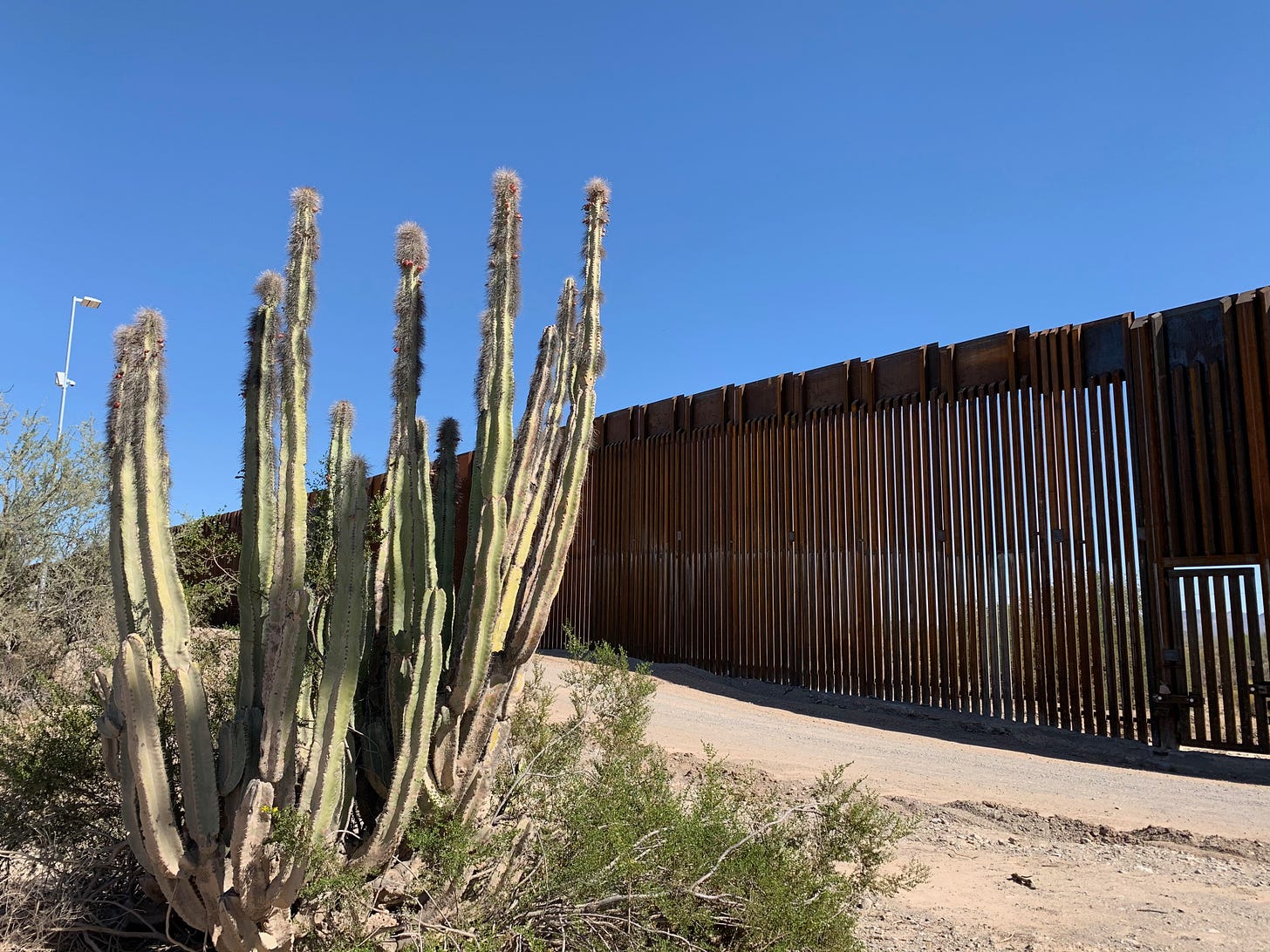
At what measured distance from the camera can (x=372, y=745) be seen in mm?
3492

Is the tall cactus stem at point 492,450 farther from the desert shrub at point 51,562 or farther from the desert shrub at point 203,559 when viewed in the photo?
the desert shrub at point 51,562

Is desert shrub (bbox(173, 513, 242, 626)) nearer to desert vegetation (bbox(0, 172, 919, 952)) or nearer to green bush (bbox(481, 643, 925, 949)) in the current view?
desert vegetation (bbox(0, 172, 919, 952))

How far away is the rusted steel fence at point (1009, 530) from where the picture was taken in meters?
8.27

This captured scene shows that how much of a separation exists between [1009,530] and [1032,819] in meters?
3.95

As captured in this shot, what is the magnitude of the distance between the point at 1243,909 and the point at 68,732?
16.8 ft

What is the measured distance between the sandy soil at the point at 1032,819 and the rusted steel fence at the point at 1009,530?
1.64 feet

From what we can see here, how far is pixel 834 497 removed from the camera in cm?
1097

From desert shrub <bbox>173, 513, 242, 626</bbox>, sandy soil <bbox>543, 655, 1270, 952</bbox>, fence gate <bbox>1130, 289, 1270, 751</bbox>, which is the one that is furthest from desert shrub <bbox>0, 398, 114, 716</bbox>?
fence gate <bbox>1130, 289, 1270, 751</bbox>

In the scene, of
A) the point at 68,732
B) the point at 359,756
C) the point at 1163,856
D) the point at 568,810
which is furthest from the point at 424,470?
the point at 1163,856

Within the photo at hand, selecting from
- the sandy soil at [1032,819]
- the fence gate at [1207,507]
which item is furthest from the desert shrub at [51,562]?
the fence gate at [1207,507]

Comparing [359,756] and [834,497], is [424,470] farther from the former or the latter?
[834,497]

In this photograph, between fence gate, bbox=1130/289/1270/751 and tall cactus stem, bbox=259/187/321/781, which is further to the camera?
fence gate, bbox=1130/289/1270/751

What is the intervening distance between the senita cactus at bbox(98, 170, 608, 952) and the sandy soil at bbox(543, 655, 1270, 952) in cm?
204

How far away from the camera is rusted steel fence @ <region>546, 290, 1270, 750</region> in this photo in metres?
8.27
